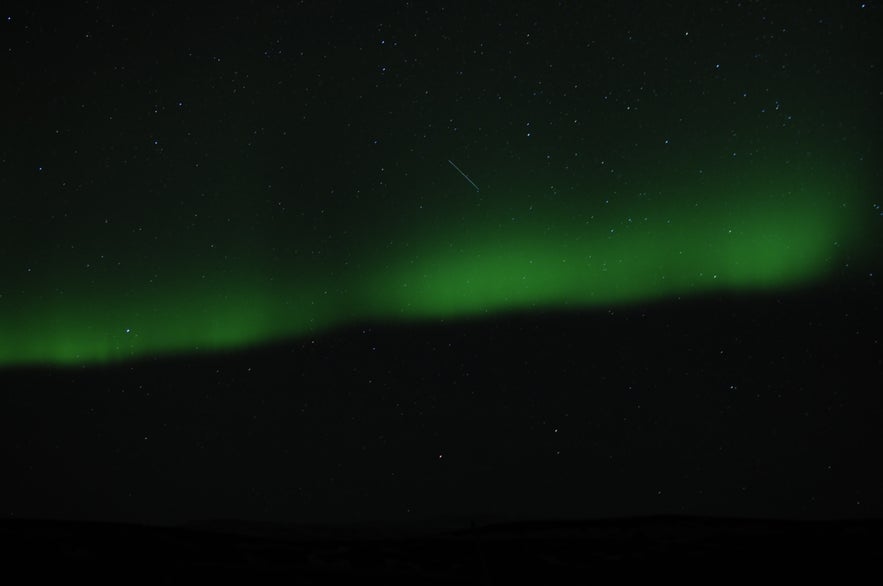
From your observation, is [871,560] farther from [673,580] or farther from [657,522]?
[657,522]

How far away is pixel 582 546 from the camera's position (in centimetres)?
293

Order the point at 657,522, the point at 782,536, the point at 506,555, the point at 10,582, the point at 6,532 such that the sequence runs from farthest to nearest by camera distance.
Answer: the point at 657,522 < the point at 782,536 < the point at 506,555 < the point at 6,532 < the point at 10,582

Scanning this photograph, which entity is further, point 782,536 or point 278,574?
point 782,536

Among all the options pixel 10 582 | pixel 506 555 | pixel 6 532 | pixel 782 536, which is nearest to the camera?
pixel 10 582

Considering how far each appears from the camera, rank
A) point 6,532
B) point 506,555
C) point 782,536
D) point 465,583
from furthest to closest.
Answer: point 782,536 < point 506,555 < point 6,532 < point 465,583

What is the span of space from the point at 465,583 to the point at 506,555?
0.47 metres

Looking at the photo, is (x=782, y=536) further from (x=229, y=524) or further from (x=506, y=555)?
(x=229, y=524)

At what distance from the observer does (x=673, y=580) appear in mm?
2393

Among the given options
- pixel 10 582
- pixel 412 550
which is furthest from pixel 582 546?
pixel 10 582

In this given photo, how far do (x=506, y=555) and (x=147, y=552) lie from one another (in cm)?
148

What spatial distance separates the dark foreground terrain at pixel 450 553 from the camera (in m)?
2.37

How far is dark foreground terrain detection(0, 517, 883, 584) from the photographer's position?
2.37 m

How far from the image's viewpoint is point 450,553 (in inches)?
110

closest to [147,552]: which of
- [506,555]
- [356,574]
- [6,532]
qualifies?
[6,532]
